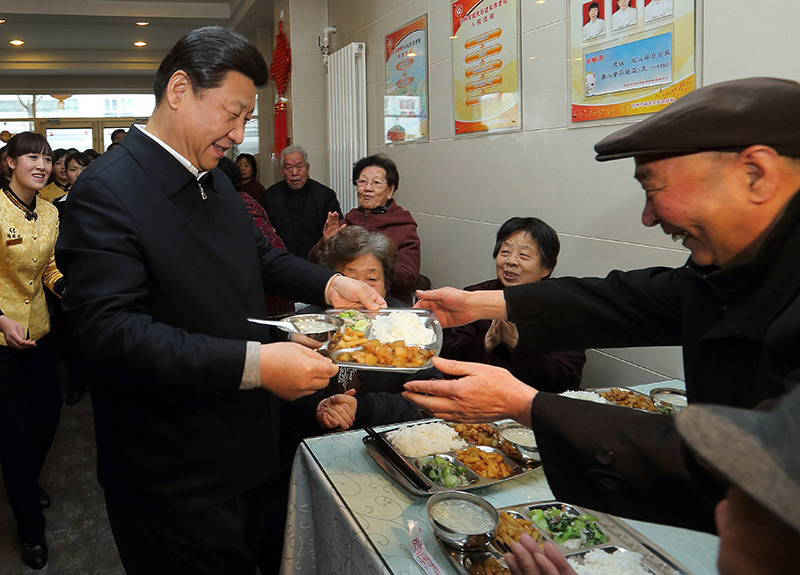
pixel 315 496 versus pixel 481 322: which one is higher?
pixel 481 322

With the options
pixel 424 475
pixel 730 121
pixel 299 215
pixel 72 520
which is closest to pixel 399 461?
pixel 424 475

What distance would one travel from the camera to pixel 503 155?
3.15 m

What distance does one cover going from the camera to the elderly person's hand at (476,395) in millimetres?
1087

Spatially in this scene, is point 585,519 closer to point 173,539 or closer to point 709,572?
point 709,572

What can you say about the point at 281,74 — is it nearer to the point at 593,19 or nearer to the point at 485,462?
the point at 593,19

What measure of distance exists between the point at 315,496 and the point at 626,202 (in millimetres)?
1616

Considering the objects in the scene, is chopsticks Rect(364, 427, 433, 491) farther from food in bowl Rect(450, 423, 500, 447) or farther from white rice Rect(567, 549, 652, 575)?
white rice Rect(567, 549, 652, 575)

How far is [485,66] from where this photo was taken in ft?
10.7

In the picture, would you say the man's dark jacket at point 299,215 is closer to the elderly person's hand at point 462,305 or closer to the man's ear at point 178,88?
the elderly person's hand at point 462,305

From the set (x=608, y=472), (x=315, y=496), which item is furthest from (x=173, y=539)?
(x=608, y=472)

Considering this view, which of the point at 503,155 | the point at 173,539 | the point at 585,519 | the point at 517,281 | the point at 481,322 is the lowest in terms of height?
the point at 173,539

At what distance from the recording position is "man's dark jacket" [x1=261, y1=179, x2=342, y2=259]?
16.1 ft

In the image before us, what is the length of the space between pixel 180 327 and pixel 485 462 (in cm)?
78

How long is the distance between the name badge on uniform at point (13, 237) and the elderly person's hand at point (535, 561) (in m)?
2.56
